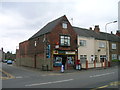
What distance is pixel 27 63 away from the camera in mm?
35188

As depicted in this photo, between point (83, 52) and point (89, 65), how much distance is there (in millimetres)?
3297

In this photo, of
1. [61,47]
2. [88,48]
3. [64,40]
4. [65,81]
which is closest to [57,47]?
[61,47]

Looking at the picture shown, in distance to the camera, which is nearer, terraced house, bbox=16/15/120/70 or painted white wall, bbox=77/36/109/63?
terraced house, bbox=16/15/120/70

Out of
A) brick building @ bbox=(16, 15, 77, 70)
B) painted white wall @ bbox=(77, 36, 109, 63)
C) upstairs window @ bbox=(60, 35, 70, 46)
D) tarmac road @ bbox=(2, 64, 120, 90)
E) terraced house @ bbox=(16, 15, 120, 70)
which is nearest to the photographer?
tarmac road @ bbox=(2, 64, 120, 90)

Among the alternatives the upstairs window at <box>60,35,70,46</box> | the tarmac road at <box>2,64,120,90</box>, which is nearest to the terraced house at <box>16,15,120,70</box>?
the upstairs window at <box>60,35,70,46</box>

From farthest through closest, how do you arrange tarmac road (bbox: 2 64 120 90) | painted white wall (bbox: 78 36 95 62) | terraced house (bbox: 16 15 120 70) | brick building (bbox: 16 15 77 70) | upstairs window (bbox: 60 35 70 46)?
1. painted white wall (bbox: 78 36 95 62)
2. upstairs window (bbox: 60 35 70 46)
3. terraced house (bbox: 16 15 120 70)
4. brick building (bbox: 16 15 77 70)
5. tarmac road (bbox: 2 64 120 90)

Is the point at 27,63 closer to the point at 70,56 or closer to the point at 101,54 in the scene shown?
the point at 70,56

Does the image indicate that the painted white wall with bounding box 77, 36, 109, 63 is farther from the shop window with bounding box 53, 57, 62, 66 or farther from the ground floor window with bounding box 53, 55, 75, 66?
the shop window with bounding box 53, 57, 62, 66

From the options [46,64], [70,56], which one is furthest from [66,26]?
[46,64]

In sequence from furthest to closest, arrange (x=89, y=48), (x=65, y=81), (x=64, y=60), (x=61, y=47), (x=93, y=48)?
1. (x=93, y=48)
2. (x=89, y=48)
3. (x=64, y=60)
4. (x=61, y=47)
5. (x=65, y=81)

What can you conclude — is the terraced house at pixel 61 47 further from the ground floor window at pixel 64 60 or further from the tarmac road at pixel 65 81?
the tarmac road at pixel 65 81

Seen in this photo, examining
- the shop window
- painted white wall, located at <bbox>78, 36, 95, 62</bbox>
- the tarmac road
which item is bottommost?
the tarmac road

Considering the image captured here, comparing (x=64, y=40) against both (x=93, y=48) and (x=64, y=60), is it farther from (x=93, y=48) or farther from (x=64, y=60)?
(x=93, y=48)

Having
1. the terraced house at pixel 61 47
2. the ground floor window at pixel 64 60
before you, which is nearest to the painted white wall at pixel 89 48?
the terraced house at pixel 61 47
